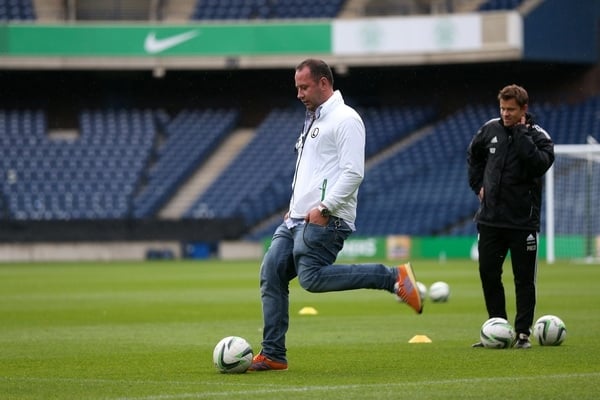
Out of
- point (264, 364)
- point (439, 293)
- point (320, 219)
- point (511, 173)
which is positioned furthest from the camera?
point (439, 293)

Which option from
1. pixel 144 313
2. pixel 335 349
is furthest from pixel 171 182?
pixel 335 349

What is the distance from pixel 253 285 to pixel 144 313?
7.33 meters

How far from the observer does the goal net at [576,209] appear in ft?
115

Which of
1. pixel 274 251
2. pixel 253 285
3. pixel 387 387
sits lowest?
pixel 253 285

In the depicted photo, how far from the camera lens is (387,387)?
7.82 metres

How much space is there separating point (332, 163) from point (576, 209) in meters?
28.3

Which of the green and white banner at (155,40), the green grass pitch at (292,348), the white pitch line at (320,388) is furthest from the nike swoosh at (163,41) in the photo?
the white pitch line at (320,388)

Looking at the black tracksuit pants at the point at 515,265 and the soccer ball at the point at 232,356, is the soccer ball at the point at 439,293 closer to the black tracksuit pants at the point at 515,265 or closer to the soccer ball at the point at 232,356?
the black tracksuit pants at the point at 515,265

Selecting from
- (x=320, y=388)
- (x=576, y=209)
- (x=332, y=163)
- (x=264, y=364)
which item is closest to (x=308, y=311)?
(x=264, y=364)

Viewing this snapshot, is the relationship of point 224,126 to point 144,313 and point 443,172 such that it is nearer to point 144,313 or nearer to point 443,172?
point 443,172

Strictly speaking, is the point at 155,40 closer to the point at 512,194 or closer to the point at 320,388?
the point at 512,194

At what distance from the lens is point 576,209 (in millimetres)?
36031

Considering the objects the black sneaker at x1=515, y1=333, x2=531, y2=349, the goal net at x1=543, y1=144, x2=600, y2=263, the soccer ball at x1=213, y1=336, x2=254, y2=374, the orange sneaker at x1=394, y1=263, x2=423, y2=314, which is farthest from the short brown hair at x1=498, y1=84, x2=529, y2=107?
the goal net at x1=543, y1=144, x2=600, y2=263

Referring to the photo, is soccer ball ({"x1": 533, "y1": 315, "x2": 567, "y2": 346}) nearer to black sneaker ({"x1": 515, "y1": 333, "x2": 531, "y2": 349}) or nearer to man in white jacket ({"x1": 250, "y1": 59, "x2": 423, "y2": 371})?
black sneaker ({"x1": 515, "y1": 333, "x2": 531, "y2": 349})
